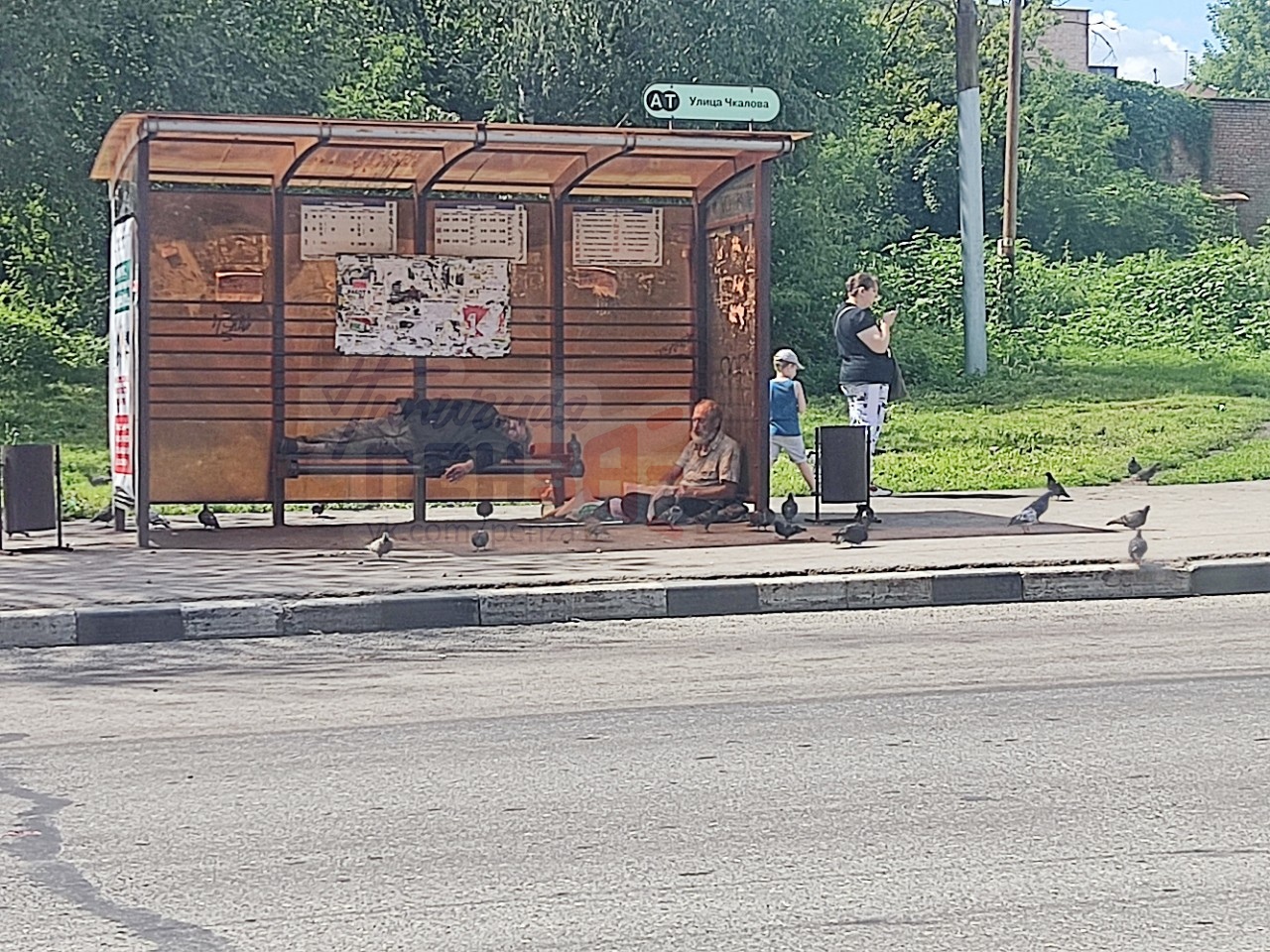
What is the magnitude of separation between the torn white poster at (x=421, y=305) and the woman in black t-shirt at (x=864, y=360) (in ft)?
8.80

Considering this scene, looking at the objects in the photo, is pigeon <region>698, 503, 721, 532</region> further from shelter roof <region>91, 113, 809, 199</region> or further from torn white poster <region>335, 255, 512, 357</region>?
Answer: shelter roof <region>91, 113, 809, 199</region>

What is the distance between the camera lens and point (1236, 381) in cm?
2500

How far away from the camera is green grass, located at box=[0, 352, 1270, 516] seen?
1758 centimetres

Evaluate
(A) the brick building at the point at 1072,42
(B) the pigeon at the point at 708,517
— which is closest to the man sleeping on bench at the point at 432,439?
(B) the pigeon at the point at 708,517

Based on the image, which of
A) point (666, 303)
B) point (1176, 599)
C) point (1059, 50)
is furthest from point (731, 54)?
point (1059, 50)

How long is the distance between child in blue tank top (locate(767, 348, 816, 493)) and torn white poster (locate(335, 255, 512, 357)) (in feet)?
7.80

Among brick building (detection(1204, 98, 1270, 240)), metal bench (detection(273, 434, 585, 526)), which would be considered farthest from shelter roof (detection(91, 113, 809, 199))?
brick building (detection(1204, 98, 1270, 240))

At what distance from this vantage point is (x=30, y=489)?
12820 mm

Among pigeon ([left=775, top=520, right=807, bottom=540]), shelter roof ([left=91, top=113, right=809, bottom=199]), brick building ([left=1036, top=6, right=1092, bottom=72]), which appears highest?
brick building ([left=1036, top=6, right=1092, bottom=72])

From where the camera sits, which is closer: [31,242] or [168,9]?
[168,9]

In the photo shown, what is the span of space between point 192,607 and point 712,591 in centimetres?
289

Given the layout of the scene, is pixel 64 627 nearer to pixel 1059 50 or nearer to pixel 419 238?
pixel 419 238

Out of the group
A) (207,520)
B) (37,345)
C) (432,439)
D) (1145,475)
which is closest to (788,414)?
(432,439)

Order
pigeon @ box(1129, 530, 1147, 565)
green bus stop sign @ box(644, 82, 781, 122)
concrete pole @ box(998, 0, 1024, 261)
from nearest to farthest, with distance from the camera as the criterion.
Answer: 1. pigeon @ box(1129, 530, 1147, 565)
2. green bus stop sign @ box(644, 82, 781, 122)
3. concrete pole @ box(998, 0, 1024, 261)
